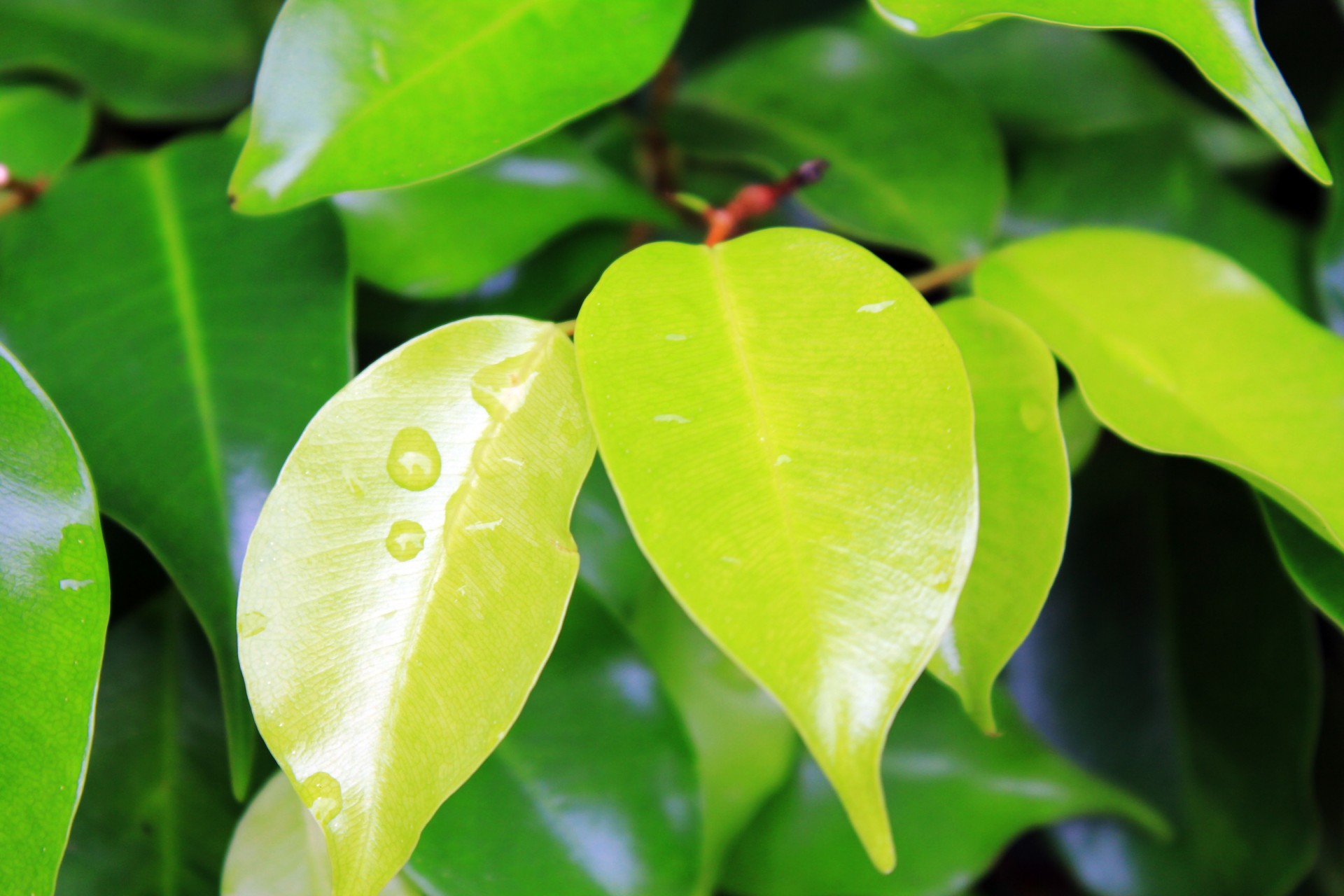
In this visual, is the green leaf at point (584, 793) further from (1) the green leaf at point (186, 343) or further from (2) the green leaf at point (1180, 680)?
(2) the green leaf at point (1180, 680)

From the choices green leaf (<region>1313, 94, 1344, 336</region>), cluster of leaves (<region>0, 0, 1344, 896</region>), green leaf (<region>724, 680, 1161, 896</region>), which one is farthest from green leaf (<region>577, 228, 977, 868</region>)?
green leaf (<region>1313, 94, 1344, 336</region>)

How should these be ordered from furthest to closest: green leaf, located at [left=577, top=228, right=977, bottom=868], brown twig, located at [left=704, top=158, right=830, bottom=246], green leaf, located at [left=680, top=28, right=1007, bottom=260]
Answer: green leaf, located at [left=680, top=28, right=1007, bottom=260] → brown twig, located at [left=704, top=158, right=830, bottom=246] → green leaf, located at [left=577, top=228, right=977, bottom=868]

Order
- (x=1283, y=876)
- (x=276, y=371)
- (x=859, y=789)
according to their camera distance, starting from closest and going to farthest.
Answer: (x=859, y=789) < (x=276, y=371) < (x=1283, y=876)

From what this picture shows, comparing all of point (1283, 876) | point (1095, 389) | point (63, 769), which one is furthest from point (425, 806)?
point (1283, 876)

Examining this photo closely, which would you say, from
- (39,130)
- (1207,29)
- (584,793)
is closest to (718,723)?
(584,793)

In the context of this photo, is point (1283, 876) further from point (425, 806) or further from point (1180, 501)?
point (425, 806)

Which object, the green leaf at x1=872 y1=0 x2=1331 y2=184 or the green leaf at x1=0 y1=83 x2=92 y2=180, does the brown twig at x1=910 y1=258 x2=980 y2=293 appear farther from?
the green leaf at x1=0 y1=83 x2=92 y2=180

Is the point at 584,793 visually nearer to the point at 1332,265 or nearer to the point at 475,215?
the point at 475,215
